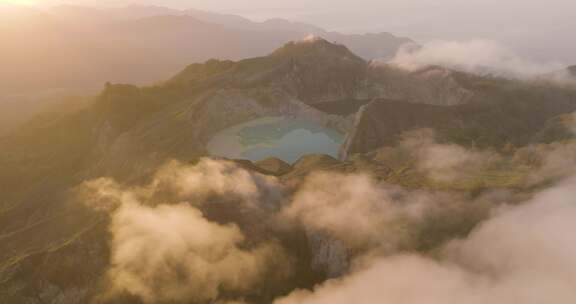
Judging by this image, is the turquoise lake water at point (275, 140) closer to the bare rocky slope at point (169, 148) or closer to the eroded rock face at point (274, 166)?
the bare rocky slope at point (169, 148)

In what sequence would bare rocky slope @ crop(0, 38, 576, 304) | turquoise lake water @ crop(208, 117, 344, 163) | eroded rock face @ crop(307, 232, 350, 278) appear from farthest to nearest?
turquoise lake water @ crop(208, 117, 344, 163)
eroded rock face @ crop(307, 232, 350, 278)
bare rocky slope @ crop(0, 38, 576, 304)

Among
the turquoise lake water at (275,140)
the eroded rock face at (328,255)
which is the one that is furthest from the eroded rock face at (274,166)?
the eroded rock face at (328,255)

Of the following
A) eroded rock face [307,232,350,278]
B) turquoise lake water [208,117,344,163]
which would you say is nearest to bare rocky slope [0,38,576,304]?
eroded rock face [307,232,350,278]

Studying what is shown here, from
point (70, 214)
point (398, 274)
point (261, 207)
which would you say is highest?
point (261, 207)

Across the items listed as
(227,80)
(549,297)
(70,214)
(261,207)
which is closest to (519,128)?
(549,297)

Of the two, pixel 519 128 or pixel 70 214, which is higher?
pixel 519 128

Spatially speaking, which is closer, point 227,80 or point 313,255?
point 313,255

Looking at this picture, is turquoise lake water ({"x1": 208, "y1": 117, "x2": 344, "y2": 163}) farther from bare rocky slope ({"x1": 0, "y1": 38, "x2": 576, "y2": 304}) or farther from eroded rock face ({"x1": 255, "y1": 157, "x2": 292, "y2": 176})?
eroded rock face ({"x1": 255, "y1": 157, "x2": 292, "y2": 176})

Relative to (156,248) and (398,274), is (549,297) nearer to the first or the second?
(398,274)
